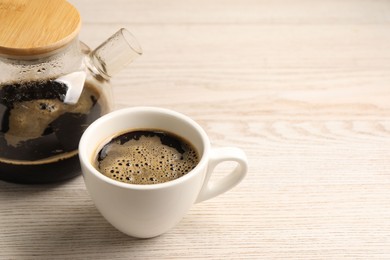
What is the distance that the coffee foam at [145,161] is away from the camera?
2.30ft

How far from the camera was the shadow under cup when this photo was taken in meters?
0.66

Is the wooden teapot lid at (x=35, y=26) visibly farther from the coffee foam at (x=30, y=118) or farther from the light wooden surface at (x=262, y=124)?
the light wooden surface at (x=262, y=124)

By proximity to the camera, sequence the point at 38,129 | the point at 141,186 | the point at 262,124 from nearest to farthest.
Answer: the point at 141,186 < the point at 38,129 < the point at 262,124

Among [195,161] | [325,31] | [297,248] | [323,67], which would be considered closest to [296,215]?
[297,248]

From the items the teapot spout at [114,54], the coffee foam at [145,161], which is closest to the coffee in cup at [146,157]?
the coffee foam at [145,161]

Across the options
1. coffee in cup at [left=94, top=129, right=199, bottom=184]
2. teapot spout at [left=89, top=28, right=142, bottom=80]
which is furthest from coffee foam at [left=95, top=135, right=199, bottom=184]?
teapot spout at [left=89, top=28, right=142, bottom=80]

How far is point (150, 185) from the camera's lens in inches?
25.7

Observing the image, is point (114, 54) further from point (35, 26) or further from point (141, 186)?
point (141, 186)

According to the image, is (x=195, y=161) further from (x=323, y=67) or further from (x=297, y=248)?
(x=323, y=67)

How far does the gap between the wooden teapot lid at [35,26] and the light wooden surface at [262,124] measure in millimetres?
203

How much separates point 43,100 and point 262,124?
0.34 m

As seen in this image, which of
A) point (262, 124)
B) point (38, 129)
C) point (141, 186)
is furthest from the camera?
point (262, 124)

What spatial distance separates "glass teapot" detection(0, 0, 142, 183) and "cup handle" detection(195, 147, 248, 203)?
0.56ft

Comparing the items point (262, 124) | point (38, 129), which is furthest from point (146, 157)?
point (262, 124)
